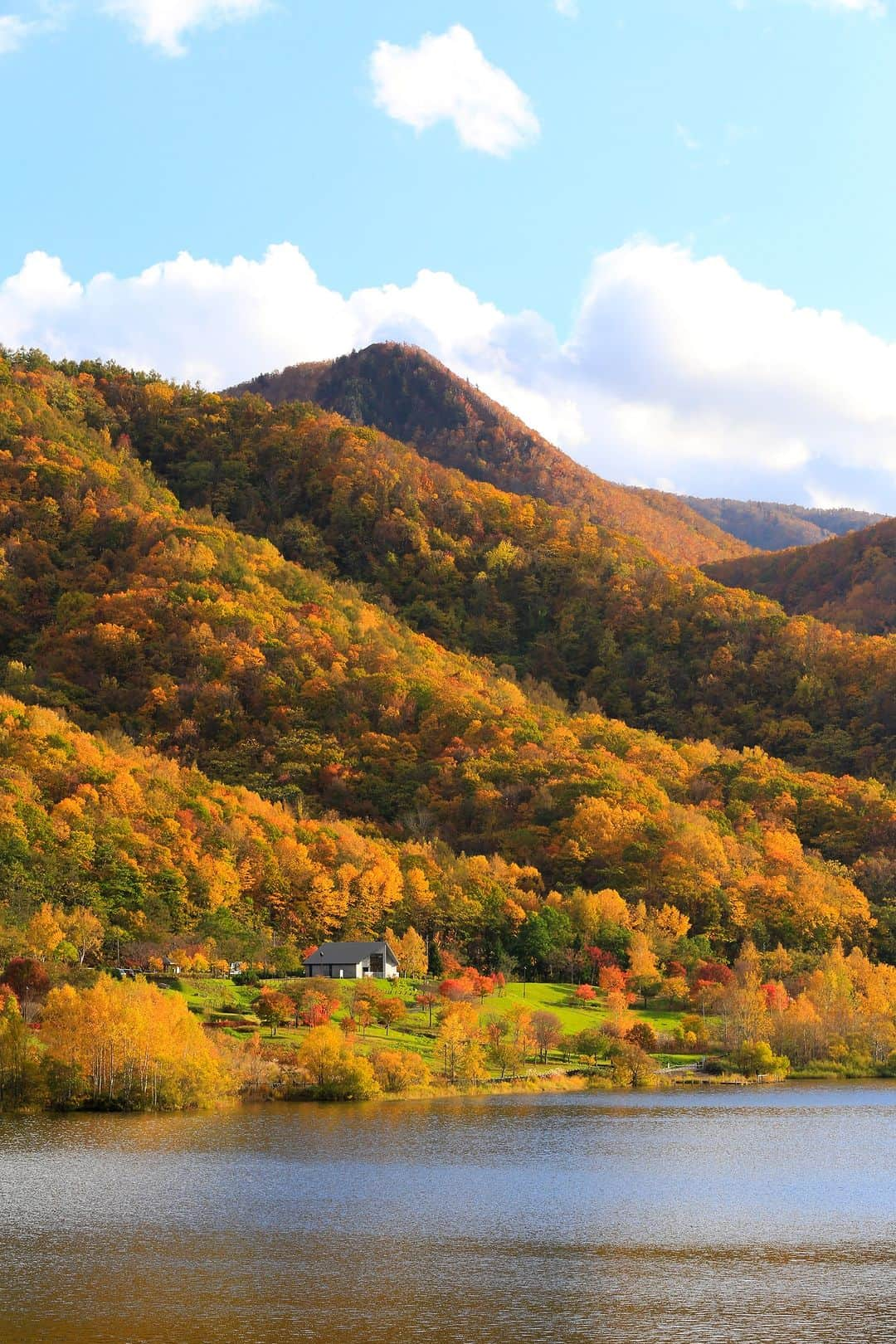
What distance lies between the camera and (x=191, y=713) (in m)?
178

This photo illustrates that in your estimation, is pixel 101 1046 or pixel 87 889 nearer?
pixel 101 1046

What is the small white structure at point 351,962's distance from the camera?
114125mm

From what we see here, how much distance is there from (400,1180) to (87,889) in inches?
2228

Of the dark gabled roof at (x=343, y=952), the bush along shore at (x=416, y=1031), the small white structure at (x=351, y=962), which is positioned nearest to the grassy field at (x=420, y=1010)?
the bush along shore at (x=416, y=1031)

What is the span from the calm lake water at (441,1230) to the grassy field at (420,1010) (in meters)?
15.5

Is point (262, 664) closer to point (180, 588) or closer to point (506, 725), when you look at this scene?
point (180, 588)

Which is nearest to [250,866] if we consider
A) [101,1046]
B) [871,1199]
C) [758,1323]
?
[101,1046]

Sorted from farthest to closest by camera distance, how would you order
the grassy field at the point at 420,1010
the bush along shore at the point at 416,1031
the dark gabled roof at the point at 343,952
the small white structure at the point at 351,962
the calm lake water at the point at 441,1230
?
the dark gabled roof at the point at 343,952 → the small white structure at the point at 351,962 → the grassy field at the point at 420,1010 → the bush along shore at the point at 416,1031 → the calm lake water at the point at 441,1230

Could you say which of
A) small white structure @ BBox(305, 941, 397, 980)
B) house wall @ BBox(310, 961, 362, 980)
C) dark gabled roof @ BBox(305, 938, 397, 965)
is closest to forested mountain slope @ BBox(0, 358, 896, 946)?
dark gabled roof @ BBox(305, 938, 397, 965)

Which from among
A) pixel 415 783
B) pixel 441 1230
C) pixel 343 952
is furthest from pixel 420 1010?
pixel 415 783

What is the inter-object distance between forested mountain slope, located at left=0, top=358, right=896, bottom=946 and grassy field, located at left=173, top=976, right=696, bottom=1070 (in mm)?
13115

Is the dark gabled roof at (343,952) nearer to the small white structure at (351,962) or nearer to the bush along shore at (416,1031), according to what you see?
the small white structure at (351,962)

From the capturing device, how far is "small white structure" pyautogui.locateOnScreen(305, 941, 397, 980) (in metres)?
114

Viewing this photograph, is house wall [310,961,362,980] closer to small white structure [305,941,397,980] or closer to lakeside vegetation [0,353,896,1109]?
small white structure [305,941,397,980]
